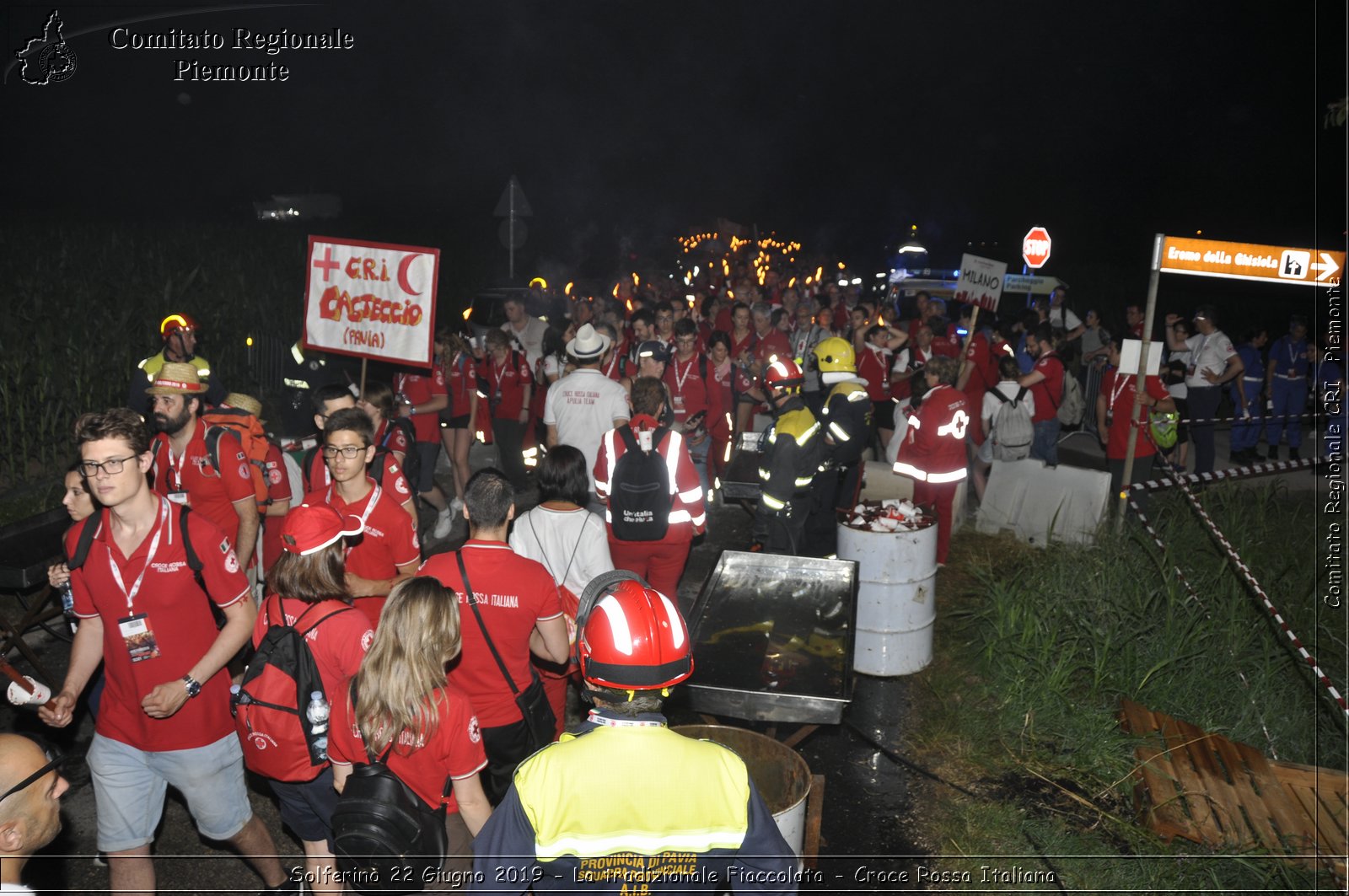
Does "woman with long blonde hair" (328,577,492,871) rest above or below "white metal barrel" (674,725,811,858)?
above

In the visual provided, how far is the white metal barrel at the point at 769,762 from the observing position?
13.5ft

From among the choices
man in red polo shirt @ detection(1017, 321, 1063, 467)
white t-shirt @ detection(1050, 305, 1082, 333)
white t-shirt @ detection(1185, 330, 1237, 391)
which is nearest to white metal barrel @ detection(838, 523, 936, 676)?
man in red polo shirt @ detection(1017, 321, 1063, 467)

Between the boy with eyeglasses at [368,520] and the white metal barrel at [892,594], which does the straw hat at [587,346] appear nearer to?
the white metal barrel at [892,594]

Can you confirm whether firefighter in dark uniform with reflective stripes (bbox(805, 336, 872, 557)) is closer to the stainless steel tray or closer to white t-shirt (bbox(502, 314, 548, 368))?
the stainless steel tray

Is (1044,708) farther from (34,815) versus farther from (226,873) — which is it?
(34,815)

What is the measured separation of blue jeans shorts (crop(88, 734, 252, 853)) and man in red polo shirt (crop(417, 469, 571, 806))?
1.04 metres

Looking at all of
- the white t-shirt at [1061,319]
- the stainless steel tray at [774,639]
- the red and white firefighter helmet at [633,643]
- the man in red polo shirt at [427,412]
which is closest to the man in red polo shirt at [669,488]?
the stainless steel tray at [774,639]

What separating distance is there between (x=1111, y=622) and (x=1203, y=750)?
1.29 m

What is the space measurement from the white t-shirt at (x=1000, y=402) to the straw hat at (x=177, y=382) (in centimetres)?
722

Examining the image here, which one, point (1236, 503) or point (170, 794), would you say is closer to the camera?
point (170, 794)

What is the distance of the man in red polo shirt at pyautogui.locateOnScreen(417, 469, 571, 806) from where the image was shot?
4.06 m

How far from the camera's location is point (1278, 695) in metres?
6.53

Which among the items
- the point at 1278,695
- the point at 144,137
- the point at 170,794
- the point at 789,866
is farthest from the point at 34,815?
the point at 144,137

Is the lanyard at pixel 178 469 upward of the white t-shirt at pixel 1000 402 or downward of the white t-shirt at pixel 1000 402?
downward
